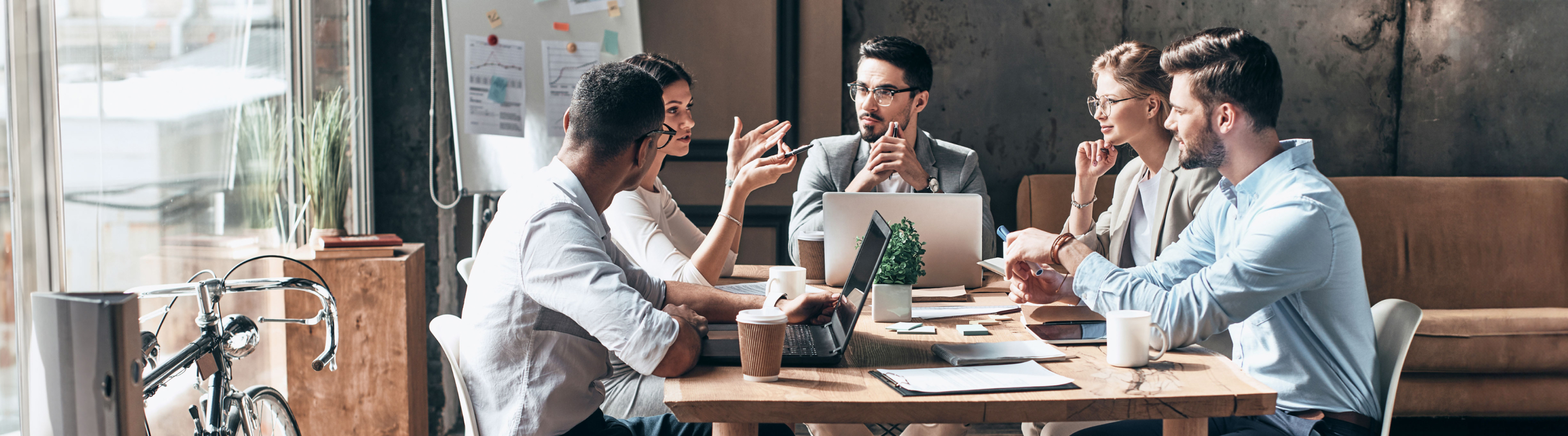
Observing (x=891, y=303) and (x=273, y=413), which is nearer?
(x=273, y=413)

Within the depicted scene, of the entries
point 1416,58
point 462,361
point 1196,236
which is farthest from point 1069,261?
point 1416,58

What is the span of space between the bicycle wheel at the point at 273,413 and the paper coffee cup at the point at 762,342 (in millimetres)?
709

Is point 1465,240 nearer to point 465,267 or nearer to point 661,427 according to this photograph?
point 661,427

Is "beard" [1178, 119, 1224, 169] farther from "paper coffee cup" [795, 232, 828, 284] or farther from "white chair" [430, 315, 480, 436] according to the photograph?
"white chair" [430, 315, 480, 436]

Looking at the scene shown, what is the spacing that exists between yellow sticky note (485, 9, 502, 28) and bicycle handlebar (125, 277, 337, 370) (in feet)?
5.83

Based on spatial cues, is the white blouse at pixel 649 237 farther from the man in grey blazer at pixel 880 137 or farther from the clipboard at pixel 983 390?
the clipboard at pixel 983 390

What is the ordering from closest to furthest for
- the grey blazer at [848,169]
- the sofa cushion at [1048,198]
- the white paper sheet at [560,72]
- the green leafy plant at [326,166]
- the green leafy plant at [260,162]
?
the green leafy plant at [260,162], the green leafy plant at [326,166], the grey blazer at [848,169], the white paper sheet at [560,72], the sofa cushion at [1048,198]

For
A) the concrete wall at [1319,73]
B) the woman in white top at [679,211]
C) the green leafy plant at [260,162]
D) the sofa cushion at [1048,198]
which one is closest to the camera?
the woman in white top at [679,211]

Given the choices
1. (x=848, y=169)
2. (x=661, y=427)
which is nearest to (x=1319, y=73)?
(x=848, y=169)

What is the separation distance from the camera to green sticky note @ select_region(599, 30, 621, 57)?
306cm

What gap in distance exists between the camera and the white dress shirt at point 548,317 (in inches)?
48.5

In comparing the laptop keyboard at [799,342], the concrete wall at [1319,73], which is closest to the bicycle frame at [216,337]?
the laptop keyboard at [799,342]

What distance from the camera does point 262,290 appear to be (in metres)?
1.26

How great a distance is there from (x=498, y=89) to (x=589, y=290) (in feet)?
6.25
